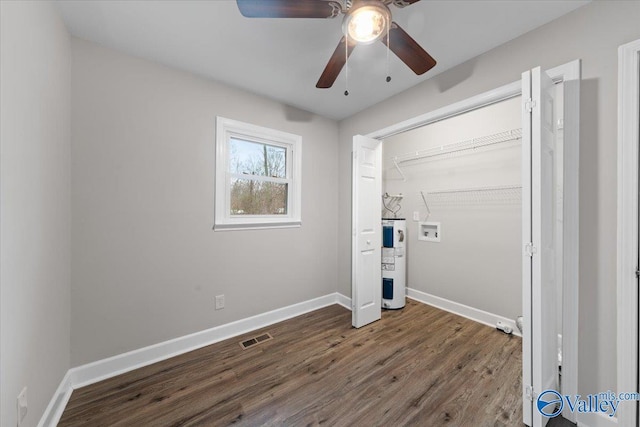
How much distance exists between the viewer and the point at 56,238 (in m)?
1.54

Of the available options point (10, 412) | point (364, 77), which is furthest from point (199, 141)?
point (10, 412)

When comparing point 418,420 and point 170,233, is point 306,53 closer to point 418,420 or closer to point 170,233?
point 170,233

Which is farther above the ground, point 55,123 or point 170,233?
point 55,123

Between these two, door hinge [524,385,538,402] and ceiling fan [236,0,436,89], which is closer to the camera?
ceiling fan [236,0,436,89]

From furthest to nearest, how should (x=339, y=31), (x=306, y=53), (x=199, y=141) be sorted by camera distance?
1. (x=199, y=141)
2. (x=306, y=53)
3. (x=339, y=31)

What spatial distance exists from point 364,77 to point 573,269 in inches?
85.2

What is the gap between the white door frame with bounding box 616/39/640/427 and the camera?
1277 mm

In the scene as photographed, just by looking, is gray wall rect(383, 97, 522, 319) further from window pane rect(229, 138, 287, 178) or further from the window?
window pane rect(229, 138, 287, 178)

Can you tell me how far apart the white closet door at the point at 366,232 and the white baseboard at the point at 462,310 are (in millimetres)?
868

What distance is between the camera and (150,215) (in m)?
2.05

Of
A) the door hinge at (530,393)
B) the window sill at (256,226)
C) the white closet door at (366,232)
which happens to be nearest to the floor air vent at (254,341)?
the white closet door at (366,232)

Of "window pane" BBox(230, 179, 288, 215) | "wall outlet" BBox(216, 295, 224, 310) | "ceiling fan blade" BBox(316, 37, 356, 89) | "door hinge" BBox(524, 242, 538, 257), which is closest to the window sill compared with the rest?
"window pane" BBox(230, 179, 288, 215)

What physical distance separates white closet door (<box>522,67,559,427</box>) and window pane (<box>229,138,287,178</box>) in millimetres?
2273

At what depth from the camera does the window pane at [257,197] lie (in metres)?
2.62
